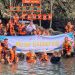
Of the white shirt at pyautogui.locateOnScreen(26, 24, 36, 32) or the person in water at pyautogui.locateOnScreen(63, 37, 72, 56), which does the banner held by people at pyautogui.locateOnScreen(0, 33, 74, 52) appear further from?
the white shirt at pyautogui.locateOnScreen(26, 24, 36, 32)

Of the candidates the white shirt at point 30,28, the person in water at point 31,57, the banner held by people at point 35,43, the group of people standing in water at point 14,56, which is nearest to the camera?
the group of people standing in water at point 14,56

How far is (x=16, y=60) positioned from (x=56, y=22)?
12.3m

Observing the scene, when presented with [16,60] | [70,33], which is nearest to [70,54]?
[70,33]

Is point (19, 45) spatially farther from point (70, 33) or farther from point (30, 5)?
point (30, 5)

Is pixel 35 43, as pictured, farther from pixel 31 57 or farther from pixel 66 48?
pixel 31 57

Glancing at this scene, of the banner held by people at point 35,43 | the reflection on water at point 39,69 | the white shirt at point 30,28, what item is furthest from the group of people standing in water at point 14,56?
the white shirt at point 30,28

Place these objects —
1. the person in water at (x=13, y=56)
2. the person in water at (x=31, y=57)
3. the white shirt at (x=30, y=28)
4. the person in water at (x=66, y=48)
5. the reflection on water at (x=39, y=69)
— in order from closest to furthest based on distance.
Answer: the reflection on water at (x=39, y=69) → the person in water at (x=13, y=56) → the person in water at (x=31, y=57) → the person in water at (x=66, y=48) → the white shirt at (x=30, y=28)

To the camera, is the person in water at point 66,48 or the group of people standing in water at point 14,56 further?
the person in water at point 66,48

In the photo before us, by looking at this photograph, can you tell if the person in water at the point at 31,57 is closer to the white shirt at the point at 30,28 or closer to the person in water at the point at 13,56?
the person in water at the point at 13,56

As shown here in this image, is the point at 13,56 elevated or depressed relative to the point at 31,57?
elevated

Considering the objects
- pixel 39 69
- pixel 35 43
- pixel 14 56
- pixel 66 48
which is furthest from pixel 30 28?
pixel 39 69

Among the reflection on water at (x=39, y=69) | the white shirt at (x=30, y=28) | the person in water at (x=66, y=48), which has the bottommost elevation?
the person in water at (x=66, y=48)

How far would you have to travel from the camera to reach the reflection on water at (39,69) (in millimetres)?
27922

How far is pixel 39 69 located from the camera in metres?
29.8
